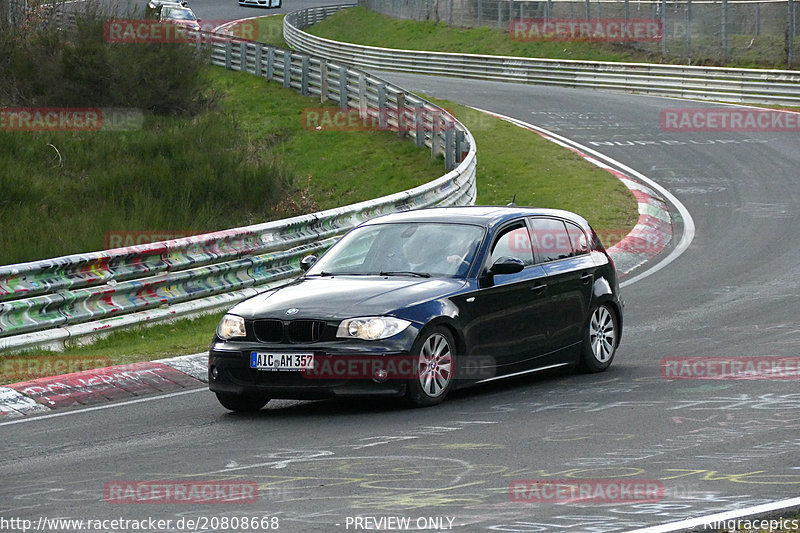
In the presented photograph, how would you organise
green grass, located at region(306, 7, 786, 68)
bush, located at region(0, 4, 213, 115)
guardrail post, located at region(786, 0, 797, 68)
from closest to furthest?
bush, located at region(0, 4, 213, 115)
guardrail post, located at region(786, 0, 797, 68)
green grass, located at region(306, 7, 786, 68)

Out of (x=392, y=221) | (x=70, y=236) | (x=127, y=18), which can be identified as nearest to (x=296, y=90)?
(x=127, y=18)

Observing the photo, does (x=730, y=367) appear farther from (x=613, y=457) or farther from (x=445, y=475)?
(x=445, y=475)

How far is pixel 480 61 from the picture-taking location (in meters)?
48.0

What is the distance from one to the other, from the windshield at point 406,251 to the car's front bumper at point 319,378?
111cm

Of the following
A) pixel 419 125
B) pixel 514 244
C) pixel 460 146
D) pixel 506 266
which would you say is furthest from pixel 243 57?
pixel 506 266

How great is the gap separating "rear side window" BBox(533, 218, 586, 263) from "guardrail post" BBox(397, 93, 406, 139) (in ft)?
58.9

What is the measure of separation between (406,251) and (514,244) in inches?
38.9

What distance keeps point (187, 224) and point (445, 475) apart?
13215mm

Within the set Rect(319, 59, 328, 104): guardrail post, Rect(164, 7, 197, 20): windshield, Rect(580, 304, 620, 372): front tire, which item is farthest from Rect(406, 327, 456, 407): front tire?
Rect(164, 7, 197, 20): windshield

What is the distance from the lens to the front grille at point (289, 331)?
9.50 metres

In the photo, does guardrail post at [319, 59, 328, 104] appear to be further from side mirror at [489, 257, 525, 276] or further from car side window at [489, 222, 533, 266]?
side mirror at [489, 257, 525, 276]

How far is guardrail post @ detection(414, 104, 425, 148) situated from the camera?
28375 mm

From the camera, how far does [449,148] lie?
26.0m

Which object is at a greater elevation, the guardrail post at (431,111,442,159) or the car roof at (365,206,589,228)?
the car roof at (365,206,589,228)
